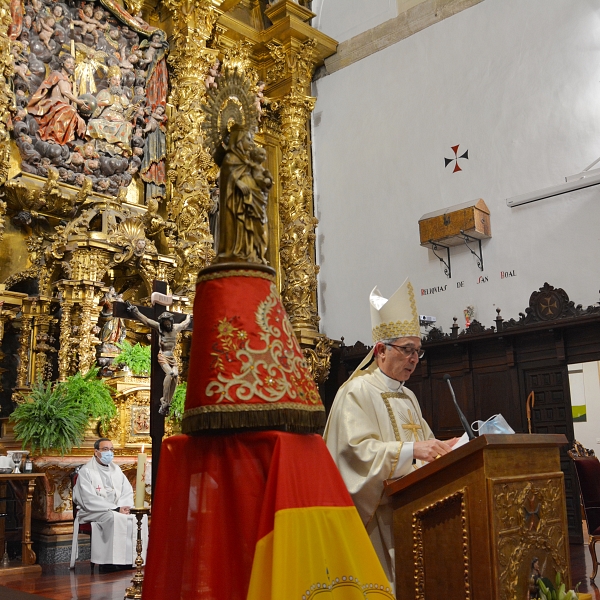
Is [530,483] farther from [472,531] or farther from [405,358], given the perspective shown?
[405,358]

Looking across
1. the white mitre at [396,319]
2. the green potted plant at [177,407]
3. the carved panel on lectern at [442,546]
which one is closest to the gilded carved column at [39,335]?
the green potted plant at [177,407]

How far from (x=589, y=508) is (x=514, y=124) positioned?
706 centimetres

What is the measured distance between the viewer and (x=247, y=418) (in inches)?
86.2

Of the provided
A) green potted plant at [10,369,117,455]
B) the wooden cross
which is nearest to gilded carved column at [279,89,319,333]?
green potted plant at [10,369,117,455]

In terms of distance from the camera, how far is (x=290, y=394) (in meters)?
2.27

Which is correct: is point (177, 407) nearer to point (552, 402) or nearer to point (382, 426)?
point (552, 402)

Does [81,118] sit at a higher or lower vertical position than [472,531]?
higher

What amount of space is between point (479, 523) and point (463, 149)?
10585 mm

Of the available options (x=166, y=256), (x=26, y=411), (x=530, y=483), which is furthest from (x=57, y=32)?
(x=530, y=483)

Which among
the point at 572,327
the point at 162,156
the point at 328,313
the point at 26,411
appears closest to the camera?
the point at 26,411

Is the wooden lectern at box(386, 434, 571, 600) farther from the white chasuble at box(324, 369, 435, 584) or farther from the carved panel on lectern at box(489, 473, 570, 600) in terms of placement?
the white chasuble at box(324, 369, 435, 584)

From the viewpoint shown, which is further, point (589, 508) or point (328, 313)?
point (328, 313)

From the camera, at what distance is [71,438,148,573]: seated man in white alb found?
7.72 meters

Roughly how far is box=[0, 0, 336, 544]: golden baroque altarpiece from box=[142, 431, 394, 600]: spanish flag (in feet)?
22.0
